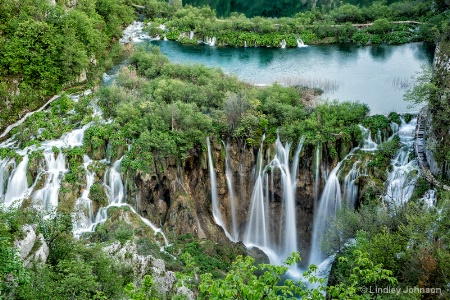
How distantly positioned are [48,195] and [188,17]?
33856 millimetres

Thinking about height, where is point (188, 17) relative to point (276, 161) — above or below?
above

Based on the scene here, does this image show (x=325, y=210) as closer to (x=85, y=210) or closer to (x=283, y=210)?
(x=283, y=210)

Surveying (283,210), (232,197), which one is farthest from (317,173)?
(232,197)

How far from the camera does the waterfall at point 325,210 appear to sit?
2847 cm

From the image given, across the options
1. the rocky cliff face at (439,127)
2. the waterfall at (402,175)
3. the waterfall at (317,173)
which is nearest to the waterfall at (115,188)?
the waterfall at (317,173)

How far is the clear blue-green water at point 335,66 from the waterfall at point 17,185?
19705mm

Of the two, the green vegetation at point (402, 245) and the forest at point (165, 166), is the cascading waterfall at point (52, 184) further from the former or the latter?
the green vegetation at point (402, 245)

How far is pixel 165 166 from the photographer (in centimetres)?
2842

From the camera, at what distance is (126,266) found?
19.6 metres

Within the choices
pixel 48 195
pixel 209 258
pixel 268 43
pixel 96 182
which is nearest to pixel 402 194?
pixel 209 258

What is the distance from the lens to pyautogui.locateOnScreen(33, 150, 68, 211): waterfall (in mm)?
27141

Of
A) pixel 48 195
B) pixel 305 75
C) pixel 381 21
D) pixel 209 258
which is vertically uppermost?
pixel 381 21

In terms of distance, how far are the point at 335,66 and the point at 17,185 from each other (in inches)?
1143

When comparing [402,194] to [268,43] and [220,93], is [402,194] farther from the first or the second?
[268,43]
